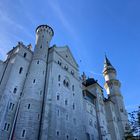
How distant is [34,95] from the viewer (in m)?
31.1

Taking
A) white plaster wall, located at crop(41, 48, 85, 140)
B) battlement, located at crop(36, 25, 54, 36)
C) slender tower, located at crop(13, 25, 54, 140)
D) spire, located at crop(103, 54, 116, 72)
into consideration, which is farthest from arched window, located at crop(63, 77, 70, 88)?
spire, located at crop(103, 54, 116, 72)

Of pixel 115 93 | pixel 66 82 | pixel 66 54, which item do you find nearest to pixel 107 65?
pixel 115 93

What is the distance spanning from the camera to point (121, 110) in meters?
54.5

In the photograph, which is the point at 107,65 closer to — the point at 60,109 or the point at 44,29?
the point at 44,29

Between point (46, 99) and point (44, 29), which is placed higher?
point (44, 29)

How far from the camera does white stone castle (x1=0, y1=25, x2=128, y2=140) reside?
27531mm

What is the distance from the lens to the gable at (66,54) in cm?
4194

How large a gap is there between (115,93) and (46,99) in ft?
104

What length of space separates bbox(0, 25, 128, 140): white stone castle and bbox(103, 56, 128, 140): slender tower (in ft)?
11.2

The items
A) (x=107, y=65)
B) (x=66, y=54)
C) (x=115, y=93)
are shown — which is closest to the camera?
(x=66, y=54)

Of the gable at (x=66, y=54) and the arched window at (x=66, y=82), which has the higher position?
the gable at (x=66, y=54)

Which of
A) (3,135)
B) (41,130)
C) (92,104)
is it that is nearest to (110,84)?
(92,104)

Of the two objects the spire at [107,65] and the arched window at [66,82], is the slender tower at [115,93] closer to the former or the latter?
the spire at [107,65]

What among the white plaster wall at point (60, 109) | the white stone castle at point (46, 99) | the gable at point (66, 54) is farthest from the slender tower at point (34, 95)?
the gable at point (66, 54)
